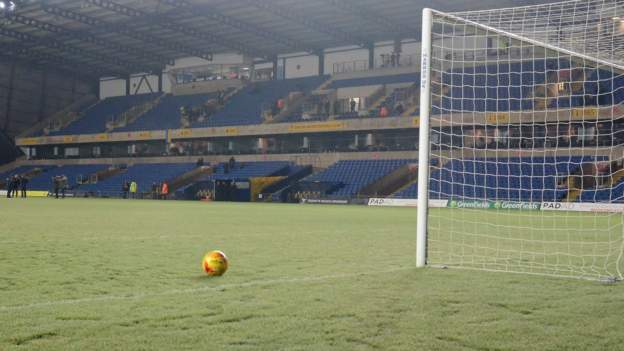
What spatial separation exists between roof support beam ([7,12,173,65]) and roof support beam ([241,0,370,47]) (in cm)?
1471

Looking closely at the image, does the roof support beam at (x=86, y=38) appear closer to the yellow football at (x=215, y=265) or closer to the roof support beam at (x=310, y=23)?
the roof support beam at (x=310, y=23)

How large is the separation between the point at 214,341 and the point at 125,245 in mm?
5833

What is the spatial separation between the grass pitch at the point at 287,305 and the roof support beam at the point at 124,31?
34935mm

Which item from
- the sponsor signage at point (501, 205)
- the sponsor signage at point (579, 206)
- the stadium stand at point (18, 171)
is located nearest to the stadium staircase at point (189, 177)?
the stadium stand at point (18, 171)

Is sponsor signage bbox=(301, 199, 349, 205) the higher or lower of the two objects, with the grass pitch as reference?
lower

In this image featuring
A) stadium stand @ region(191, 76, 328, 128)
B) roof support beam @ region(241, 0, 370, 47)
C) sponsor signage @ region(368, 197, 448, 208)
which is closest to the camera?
sponsor signage @ region(368, 197, 448, 208)

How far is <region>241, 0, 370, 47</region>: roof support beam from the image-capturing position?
3718cm

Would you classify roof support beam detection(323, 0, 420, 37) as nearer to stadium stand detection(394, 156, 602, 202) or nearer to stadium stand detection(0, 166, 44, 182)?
stadium stand detection(394, 156, 602, 202)

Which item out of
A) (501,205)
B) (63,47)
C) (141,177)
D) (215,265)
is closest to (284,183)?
(141,177)

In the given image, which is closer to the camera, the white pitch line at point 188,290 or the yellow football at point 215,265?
the white pitch line at point 188,290

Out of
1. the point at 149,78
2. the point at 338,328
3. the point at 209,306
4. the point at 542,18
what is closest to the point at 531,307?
the point at 338,328

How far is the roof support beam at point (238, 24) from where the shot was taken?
37625mm

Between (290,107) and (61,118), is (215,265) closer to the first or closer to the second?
(290,107)

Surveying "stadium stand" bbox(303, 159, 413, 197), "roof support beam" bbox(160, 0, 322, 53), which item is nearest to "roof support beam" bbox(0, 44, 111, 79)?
"roof support beam" bbox(160, 0, 322, 53)
